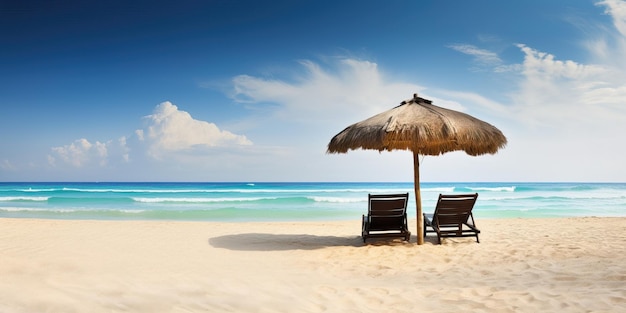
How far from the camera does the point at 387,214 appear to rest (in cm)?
707

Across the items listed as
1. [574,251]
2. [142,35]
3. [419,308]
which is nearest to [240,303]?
[419,308]

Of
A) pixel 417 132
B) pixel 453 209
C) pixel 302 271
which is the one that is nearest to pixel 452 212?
pixel 453 209

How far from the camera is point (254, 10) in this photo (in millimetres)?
14047

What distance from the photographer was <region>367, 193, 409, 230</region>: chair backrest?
6863mm

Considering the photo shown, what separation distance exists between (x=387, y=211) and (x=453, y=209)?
1.24 m

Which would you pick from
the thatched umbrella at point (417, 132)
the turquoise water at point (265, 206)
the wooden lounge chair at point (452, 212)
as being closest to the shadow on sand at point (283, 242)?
the wooden lounge chair at point (452, 212)

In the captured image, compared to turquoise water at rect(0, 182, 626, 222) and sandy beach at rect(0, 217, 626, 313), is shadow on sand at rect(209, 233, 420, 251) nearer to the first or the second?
sandy beach at rect(0, 217, 626, 313)

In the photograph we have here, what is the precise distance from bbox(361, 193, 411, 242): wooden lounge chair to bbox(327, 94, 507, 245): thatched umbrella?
31 cm

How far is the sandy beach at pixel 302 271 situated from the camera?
290cm

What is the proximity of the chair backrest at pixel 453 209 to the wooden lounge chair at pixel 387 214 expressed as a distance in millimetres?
629

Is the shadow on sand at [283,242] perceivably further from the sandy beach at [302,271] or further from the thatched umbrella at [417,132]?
the thatched umbrella at [417,132]

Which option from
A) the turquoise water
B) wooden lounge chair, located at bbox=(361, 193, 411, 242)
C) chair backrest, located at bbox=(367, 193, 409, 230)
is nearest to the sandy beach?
wooden lounge chair, located at bbox=(361, 193, 411, 242)

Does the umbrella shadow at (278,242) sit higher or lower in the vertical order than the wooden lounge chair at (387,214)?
lower

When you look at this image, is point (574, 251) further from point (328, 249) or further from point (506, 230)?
point (328, 249)
